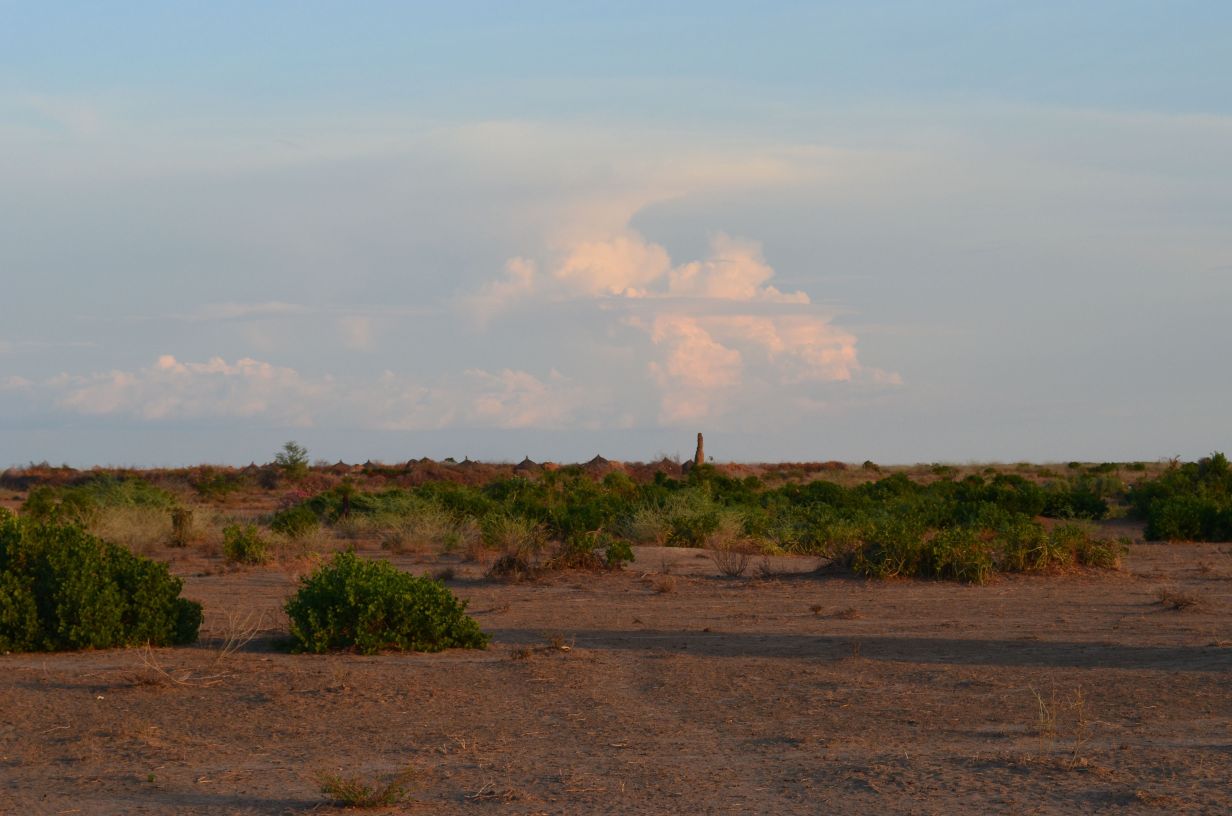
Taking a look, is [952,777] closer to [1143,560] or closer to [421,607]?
[421,607]

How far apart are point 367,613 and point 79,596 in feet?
8.88

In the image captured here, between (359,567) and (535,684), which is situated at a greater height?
(359,567)

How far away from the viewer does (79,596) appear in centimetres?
1245

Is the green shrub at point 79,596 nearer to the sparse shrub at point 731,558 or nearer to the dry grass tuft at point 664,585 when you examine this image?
the dry grass tuft at point 664,585

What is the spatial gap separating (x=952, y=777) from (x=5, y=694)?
7.31 m

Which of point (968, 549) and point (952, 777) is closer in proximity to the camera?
point (952, 777)

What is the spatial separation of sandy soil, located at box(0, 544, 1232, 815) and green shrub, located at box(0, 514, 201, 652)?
26 cm

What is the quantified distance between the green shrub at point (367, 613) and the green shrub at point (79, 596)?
127cm

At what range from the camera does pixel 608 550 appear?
71.2ft

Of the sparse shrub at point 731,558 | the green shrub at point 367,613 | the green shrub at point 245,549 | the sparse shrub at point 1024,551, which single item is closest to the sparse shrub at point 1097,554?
the sparse shrub at point 1024,551

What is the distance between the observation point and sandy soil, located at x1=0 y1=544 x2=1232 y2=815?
7.41m

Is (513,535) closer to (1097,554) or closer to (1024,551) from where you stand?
(1024,551)

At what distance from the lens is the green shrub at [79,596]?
40.9ft

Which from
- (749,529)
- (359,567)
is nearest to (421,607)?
(359,567)
